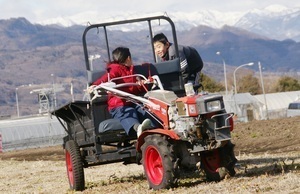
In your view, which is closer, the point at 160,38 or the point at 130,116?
the point at 130,116

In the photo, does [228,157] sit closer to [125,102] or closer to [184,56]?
[125,102]

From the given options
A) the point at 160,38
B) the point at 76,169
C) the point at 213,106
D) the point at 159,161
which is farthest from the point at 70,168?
the point at 213,106

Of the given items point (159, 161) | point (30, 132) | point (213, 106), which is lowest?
point (159, 161)

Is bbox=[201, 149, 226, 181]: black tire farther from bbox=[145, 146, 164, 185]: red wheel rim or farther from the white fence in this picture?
the white fence

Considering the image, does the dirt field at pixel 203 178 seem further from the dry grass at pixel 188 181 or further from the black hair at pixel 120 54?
the black hair at pixel 120 54

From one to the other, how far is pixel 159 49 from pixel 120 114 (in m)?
1.78

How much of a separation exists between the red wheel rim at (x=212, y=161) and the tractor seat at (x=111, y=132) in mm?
1388

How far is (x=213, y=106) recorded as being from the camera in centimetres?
1112

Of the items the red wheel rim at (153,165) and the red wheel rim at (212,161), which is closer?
the red wheel rim at (153,165)

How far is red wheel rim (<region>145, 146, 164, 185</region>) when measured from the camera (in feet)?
38.5

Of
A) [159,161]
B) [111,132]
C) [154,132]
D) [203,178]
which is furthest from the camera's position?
[111,132]

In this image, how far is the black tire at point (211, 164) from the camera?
11.9 m

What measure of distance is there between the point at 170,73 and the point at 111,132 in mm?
1540

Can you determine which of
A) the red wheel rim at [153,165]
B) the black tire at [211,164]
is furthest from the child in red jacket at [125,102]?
the black tire at [211,164]
